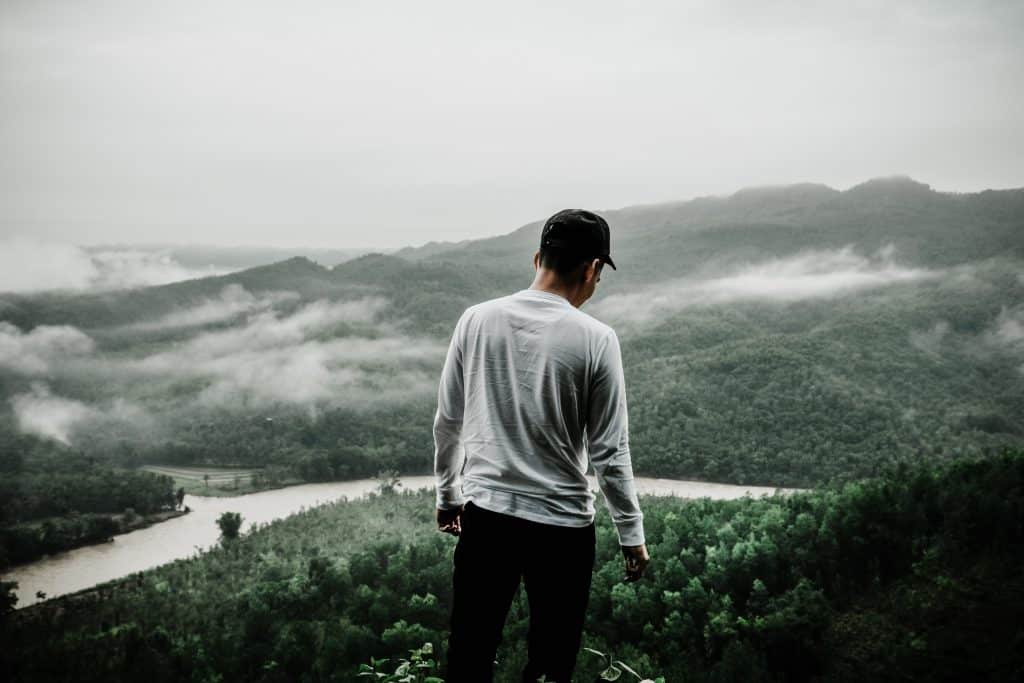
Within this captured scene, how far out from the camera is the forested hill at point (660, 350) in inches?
1816

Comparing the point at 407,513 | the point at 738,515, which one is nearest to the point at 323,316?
the point at 407,513

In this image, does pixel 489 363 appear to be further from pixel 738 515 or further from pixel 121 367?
pixel 121 367

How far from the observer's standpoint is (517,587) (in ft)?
6.40

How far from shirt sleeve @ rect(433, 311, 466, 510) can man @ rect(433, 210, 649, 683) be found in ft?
0.28

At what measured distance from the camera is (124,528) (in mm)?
35906

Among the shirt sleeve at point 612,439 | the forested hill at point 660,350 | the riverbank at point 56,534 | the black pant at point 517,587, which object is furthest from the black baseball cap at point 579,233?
the forested hill at point 660,350

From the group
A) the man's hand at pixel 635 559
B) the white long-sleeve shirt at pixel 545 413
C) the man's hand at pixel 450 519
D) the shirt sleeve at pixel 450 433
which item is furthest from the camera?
the man's hand at pixel 450 519

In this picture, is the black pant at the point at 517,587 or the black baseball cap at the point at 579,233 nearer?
the black pant at the point at 517,587

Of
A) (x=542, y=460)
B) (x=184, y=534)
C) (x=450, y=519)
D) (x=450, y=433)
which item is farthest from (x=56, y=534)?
(x=542, y=460)

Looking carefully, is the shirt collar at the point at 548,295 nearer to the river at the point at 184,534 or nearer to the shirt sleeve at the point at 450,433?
the shirt sleeve at the point at 450,433

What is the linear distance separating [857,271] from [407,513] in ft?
239

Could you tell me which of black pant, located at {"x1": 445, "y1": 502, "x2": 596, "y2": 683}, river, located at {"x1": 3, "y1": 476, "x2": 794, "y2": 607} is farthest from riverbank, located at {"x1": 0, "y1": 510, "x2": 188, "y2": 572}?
black pant, located at {"x1": 445, "y1": 502, "x2": 596, "y2": 683}

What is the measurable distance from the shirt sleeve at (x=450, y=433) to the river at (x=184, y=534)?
22037 mm

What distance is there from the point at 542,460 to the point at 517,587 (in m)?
0.40
